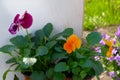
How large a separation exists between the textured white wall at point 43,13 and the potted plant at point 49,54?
0.27 feet

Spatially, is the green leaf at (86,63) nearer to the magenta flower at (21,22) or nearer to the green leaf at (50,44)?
the green leaf at (50,44)

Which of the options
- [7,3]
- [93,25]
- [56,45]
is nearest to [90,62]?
[56,45]

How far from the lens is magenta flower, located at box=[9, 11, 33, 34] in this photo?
86.1 inches

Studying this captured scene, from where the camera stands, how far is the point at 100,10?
4660 mm

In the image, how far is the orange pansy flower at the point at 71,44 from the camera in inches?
87.4

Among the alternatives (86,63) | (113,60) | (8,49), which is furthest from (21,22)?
(113,60)

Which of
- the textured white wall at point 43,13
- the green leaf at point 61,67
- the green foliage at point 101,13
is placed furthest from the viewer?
the green foliage at point 101,13

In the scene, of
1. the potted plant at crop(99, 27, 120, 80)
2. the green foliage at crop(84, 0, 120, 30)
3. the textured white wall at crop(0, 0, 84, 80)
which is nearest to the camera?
the textured white wall at crop(0, 0, 84, 80)

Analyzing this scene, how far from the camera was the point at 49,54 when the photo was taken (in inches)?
89.1

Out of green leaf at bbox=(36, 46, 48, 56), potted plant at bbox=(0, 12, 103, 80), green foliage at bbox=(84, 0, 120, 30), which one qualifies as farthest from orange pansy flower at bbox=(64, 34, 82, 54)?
green foliage at bbox=(84, 0, 120, 30)

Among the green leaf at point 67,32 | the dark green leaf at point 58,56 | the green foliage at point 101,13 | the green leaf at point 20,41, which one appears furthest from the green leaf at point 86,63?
the green foliage at point 101,13

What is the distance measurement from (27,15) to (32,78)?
1.21 feet

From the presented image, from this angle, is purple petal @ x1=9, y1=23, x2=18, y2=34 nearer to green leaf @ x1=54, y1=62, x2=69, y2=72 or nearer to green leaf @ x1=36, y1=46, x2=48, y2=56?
green leaf @ x1=36, y1=46, x2=48, y2=56

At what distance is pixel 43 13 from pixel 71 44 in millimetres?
318
